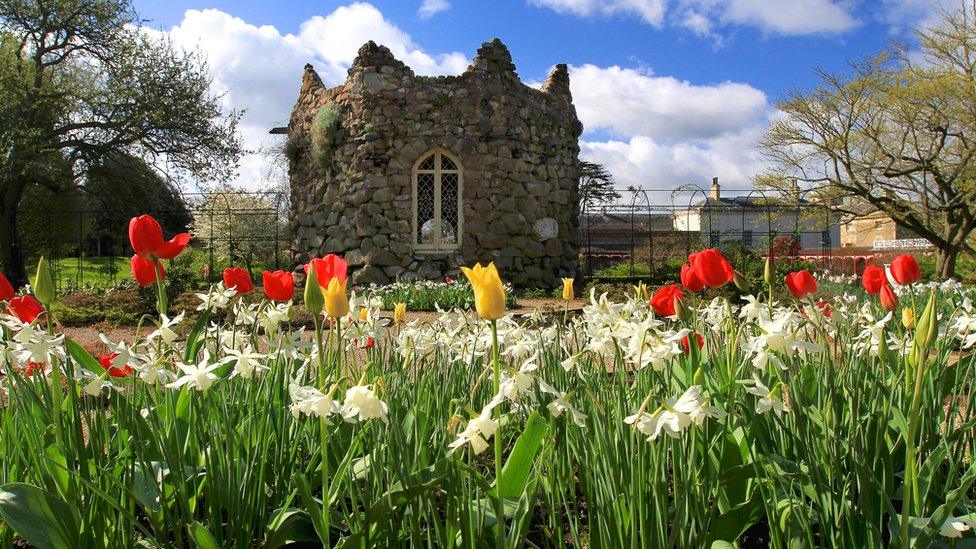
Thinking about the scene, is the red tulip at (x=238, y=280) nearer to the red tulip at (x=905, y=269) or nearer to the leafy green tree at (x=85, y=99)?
the red tulip at (x=905, y=269)

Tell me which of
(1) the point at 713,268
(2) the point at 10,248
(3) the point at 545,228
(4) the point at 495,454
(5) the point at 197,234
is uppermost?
(5) the point at 197,234

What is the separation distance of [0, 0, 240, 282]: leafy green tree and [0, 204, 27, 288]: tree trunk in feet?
0.07

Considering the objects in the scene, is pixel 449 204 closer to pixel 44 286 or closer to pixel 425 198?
pixel 425 198

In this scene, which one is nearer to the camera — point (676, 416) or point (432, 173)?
point (676, 416)

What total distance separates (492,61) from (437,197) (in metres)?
2.85

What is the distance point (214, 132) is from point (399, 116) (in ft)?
21.1

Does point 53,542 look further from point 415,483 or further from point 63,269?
point 63,269

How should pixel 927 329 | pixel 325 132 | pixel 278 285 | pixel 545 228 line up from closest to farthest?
pixel 927 329 → pixel 278 285 → pixel 325 132 → pixel 545 228

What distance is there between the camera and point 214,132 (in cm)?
1708

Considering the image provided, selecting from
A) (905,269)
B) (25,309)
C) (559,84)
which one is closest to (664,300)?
(905,269)

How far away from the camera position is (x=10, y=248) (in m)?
15.8

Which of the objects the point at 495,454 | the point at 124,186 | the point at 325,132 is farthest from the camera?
the point at 124,186

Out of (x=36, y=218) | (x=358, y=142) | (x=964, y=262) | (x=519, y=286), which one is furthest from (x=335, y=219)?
(x=964, y=262)

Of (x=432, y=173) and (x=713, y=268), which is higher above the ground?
(x=432, y=173)
